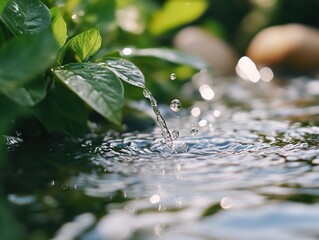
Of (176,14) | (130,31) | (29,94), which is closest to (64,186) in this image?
(29,94)

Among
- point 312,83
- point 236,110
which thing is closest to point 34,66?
point 236,110

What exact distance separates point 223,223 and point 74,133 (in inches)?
24.5

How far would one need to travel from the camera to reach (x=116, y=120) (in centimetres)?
92

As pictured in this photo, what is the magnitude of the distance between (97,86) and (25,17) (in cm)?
20

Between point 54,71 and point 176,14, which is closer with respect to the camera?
point 54,71

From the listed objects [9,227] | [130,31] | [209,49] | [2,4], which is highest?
[209,49]

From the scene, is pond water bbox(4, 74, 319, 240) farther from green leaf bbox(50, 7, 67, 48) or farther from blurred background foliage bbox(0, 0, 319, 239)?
green leaf bbox(50, 7, 67, 48)

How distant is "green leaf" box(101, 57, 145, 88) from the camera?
1.06m

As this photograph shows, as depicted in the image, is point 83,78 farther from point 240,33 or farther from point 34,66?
point 240,33

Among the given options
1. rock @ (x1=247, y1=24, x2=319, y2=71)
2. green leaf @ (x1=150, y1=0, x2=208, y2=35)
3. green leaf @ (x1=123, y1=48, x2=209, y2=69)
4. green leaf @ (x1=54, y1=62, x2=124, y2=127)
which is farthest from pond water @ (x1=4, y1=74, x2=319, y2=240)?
rock @ (x1=247, y1=24, x2=319, y2=71)

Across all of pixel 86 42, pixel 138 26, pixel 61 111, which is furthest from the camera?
pixel 138 26

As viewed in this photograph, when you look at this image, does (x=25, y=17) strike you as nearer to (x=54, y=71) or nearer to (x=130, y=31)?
(x=54, y=71)

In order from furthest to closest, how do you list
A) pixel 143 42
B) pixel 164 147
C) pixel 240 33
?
1. pixel 240 33
2. pixel 143 42
3. pixel 164 147

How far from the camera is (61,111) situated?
4.06 feet
